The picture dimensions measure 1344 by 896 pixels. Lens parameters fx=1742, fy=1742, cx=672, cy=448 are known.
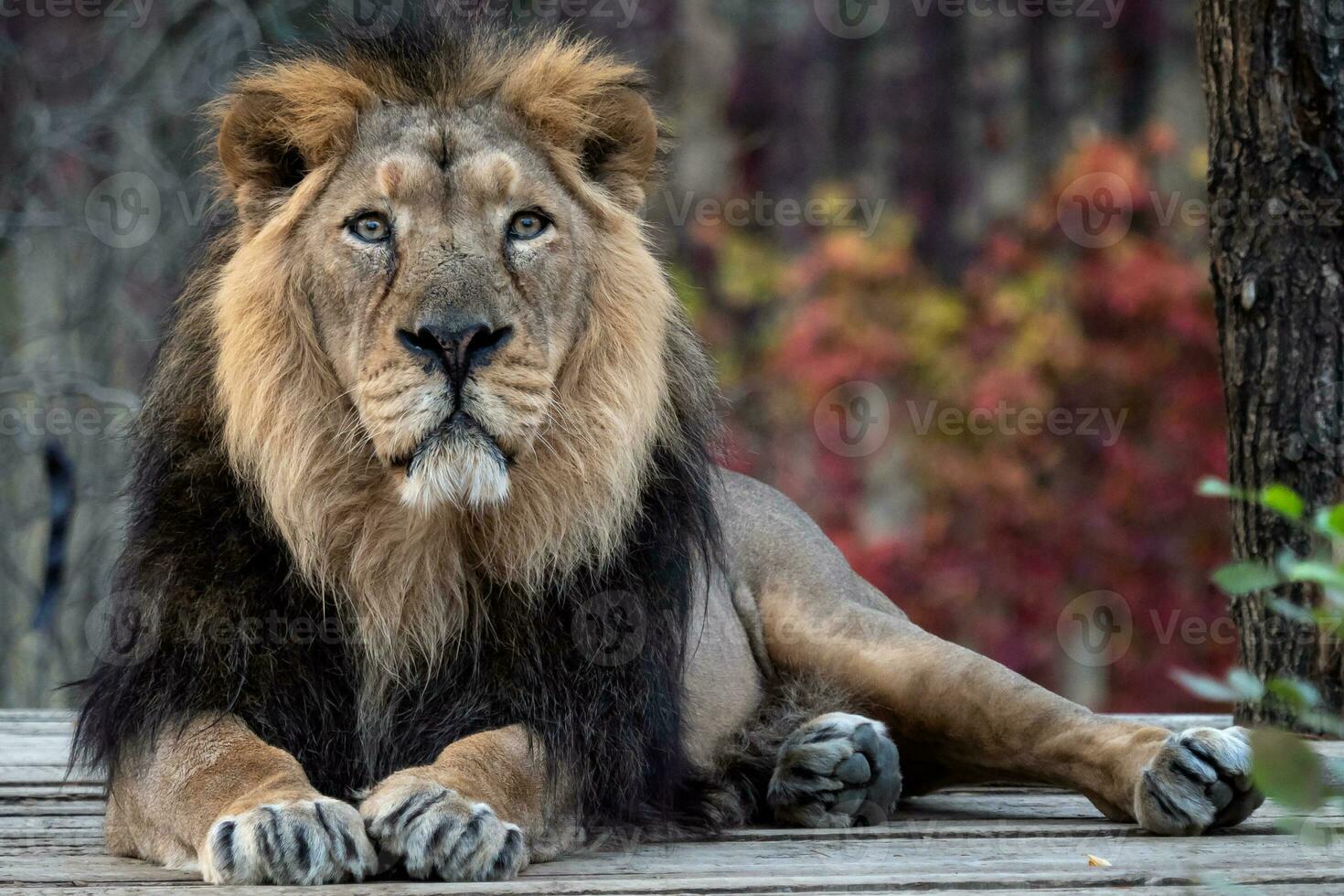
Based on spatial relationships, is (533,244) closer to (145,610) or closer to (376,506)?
(376,506)

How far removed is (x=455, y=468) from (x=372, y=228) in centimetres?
51

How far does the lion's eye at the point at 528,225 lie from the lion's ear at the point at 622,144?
11.6 inches

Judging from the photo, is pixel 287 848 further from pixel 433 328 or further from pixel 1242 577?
pixel 1242 577

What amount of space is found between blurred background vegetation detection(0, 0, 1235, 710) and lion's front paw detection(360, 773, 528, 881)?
4242 mm

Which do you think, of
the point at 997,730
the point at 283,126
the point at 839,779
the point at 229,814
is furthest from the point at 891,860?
the point at 283,126

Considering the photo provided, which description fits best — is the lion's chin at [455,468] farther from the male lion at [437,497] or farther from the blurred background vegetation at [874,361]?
the blurred background vegetation at [874,361]

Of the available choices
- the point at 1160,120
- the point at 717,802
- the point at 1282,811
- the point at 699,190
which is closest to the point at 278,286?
the point at 717,802

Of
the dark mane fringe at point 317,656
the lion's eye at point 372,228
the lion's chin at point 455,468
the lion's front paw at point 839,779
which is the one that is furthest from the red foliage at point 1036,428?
the lion's chin at point 455,468

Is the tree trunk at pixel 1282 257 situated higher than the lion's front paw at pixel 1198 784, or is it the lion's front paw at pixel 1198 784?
the tree trunk at pixel 1282 257

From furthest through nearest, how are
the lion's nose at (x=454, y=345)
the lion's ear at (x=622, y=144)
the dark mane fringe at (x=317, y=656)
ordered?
the lion's ear at (x=622, y=144) < the dark mane fringe at (x=317, y=656) < the lion's nose at (x=454, y=345)

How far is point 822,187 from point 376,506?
690 cm

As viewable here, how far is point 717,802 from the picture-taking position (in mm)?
3482

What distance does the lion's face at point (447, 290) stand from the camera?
2.88 meters

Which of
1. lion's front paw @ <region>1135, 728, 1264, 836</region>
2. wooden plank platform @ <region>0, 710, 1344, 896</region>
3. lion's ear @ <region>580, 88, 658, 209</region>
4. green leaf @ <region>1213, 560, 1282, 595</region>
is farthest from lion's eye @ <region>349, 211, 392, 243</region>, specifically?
→ green leaf @ <region>1213, 560, 1282, 595</region>
